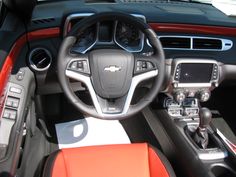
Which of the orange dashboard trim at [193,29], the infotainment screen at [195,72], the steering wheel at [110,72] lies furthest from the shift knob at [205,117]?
the orange dashboard trim at [193,29]

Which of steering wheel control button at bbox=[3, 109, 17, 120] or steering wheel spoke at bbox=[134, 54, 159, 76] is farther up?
steering wheel spoke at bbox=[134, 54, 159, 76]

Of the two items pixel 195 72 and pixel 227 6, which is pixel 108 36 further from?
pixel 227 6

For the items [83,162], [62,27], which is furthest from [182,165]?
[62,27]

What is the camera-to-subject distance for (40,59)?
2139 mm

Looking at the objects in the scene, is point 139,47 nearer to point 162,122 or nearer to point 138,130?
point 162,122

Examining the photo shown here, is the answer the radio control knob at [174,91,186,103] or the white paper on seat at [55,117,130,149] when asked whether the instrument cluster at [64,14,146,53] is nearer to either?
the radio control knob at [174,91,186,103]

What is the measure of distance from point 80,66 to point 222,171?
0.82 metres

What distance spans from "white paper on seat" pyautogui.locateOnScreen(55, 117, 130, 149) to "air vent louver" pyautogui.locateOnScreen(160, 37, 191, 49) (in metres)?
0.68

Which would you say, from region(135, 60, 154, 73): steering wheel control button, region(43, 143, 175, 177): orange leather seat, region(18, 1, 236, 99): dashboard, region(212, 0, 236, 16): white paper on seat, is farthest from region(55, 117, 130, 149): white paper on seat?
region(212, 0, 236, 16): white paper on seat

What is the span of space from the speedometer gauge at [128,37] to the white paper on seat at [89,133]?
77 centimetres

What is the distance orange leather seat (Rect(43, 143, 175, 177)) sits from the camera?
1863 millimetres

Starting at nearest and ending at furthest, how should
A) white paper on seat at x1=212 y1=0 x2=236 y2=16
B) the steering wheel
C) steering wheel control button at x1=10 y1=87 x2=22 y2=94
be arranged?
the steering wheel
steering wheel control button at x1=10 y1=87 x2=22 y2=94
white paper on seat at x1=212 y1=0 x2=236 y2=16

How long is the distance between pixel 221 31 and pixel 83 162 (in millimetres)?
1065

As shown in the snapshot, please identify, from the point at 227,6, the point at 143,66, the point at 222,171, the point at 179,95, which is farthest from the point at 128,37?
the point at 227,6
